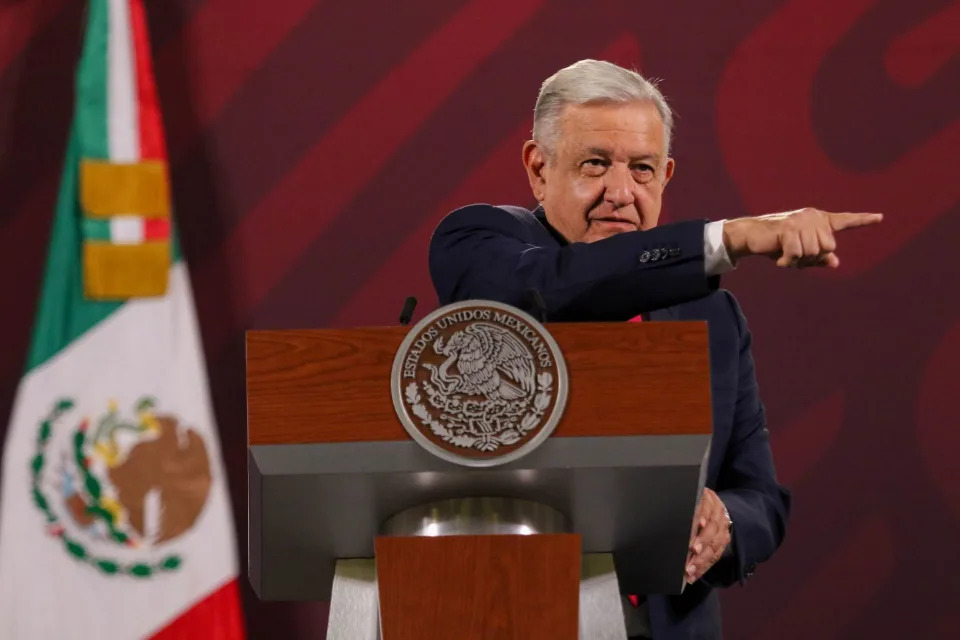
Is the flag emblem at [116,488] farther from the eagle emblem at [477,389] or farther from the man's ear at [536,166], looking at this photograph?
the eagle emblem at [477,389]

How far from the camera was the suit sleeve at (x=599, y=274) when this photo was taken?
60.1 inches

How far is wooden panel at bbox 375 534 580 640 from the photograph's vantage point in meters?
1.33

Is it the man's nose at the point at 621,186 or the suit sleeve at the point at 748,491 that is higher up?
the man's nose at the point at 621,186

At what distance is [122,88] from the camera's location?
3.31 metres

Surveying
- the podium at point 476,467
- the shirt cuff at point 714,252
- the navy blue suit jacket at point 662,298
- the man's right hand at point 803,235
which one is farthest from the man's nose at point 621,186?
the podium at point 476,467

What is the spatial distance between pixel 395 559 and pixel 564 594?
6.5 inches

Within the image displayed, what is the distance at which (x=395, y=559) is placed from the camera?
1331 mm

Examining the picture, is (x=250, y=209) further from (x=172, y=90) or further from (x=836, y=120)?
(x=836, y=120)

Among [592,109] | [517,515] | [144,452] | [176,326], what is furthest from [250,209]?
[517,515]

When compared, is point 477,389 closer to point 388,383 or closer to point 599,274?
point 388,383

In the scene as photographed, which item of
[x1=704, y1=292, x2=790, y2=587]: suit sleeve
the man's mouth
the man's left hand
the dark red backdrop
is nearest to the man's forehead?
the man's mouth

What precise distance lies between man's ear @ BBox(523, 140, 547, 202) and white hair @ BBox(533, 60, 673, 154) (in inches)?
1.5

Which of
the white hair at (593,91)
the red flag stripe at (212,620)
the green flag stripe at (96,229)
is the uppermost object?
the green flag stripe at (96,229)

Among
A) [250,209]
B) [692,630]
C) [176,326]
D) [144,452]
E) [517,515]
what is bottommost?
[692,630]
